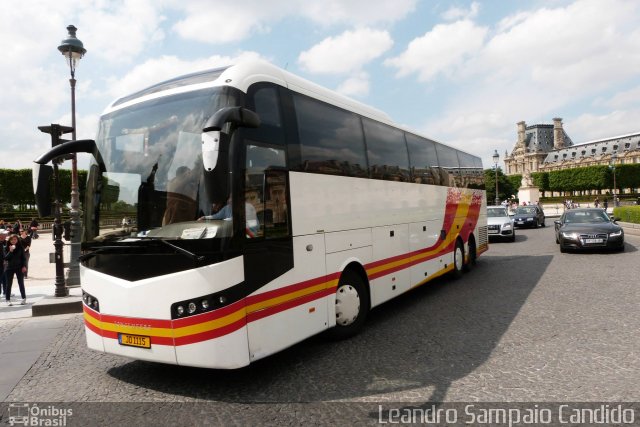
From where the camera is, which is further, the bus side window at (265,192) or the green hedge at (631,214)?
the green hedge at (631,214)

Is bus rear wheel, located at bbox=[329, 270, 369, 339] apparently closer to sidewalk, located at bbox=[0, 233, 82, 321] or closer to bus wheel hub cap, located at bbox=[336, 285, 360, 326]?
bus wheel hub cap, located at bbox=[336, 285, 360, 326]

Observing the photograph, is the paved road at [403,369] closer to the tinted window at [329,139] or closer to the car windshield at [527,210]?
the tinted window at [329,139]

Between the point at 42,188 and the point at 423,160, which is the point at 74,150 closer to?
the point at 42,188

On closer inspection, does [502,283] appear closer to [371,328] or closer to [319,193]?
[371,328]

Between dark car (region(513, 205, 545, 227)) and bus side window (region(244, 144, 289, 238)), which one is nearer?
bus side window (region(244, 144, 289, 238))

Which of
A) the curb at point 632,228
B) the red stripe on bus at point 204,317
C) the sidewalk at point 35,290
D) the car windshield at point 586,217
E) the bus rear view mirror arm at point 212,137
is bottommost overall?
the sidewalk at point 35,290

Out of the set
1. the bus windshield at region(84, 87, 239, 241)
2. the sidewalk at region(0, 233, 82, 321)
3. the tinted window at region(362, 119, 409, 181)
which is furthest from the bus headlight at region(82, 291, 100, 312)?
the sidewalk at region(0, 233, 82, 321)

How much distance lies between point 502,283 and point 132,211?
26.6 ft

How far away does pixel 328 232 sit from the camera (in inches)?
231

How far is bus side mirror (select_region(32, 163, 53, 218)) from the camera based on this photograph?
4.74 m

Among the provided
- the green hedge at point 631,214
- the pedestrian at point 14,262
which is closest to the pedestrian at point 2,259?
the pedestrian at point 14,262

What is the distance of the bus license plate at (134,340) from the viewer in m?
4.47

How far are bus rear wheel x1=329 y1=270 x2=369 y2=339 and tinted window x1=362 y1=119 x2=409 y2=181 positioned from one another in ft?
5.52

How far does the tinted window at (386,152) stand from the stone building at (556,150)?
14025 centimetres
